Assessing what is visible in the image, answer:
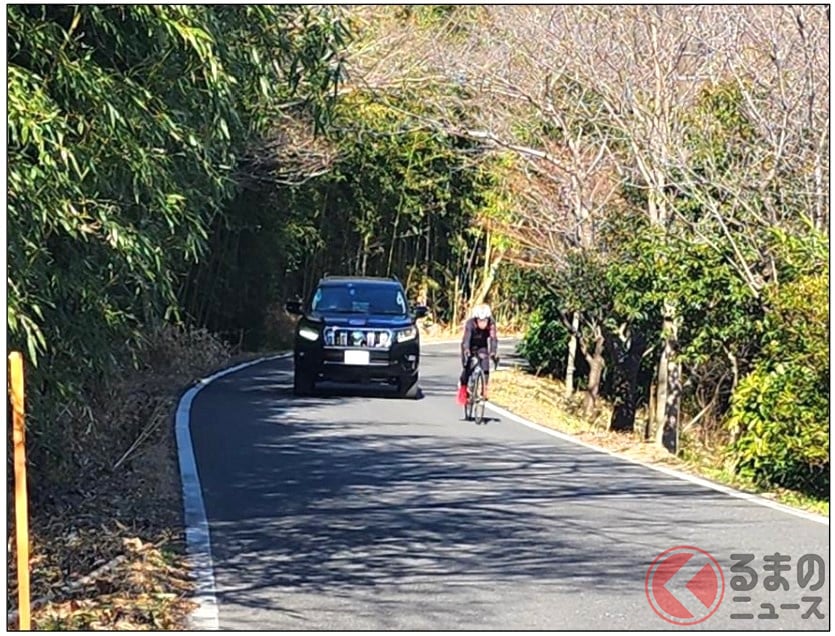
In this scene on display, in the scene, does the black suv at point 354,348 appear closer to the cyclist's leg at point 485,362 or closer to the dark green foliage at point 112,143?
the cyclist's leg at point 485,362

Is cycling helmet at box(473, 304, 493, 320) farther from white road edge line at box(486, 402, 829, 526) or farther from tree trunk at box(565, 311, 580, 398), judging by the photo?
tree trunk at box(565, 311, 580, 398)

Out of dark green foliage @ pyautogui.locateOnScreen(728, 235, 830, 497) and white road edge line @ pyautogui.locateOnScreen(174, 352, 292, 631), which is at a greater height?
dark green foliage @ pyautogui.locateOnScreen(728, 235, 830, 497)

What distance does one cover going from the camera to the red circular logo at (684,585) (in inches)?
271

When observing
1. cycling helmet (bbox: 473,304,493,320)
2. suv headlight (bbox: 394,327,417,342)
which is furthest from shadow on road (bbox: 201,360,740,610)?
suv headlight (bbox: 394,327,417,342)

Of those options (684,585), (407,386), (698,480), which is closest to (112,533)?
(684,585)

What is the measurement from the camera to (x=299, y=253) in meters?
32.7

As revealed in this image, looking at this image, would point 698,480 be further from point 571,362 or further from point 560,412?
point 571,362

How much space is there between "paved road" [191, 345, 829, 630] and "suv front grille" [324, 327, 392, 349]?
11.7 feet

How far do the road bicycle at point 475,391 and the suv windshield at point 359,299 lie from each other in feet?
11.6

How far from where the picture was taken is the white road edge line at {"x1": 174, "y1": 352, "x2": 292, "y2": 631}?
668cm

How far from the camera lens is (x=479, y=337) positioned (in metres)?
16.5

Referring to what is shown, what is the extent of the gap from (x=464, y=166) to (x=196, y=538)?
23222mm

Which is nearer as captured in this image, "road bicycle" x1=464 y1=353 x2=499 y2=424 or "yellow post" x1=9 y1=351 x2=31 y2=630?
"yellow post" x1=9 y1=351 x2=31 y2=630

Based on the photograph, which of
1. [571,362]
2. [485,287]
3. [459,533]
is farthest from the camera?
[485,287]
